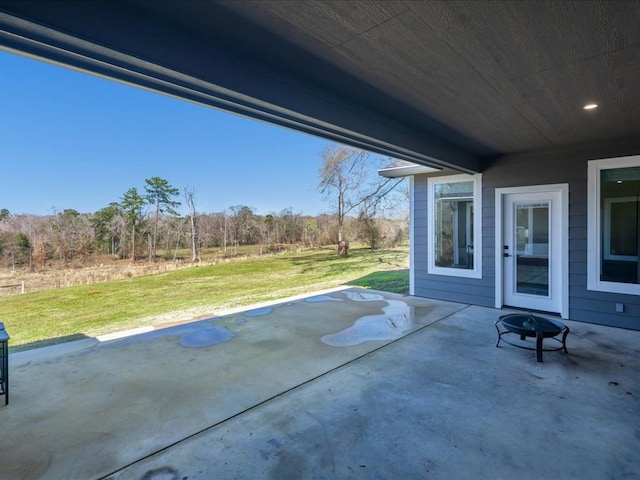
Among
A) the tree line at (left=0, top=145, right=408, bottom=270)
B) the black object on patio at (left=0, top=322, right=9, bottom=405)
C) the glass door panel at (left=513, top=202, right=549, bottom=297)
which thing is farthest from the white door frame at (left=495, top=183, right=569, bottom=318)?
the tree line at (left=0, top=145, right=408, bottom=270)

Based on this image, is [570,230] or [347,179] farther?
[347,179]

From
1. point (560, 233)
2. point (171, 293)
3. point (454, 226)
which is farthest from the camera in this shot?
point (171, 293)

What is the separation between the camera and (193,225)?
498 inches

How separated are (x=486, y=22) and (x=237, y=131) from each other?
51.6ft

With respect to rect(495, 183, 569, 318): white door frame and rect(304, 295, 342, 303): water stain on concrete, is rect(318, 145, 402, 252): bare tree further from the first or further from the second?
rect(495, 183, 569, 318): white door frame

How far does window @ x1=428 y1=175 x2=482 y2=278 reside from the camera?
5.80m

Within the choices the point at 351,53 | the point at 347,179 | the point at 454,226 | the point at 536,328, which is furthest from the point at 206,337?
the point at 347,179

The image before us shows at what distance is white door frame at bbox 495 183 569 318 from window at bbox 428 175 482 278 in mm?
311

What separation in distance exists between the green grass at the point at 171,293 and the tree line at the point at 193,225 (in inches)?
40.4

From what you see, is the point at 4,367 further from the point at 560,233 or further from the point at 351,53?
the point at 560,233

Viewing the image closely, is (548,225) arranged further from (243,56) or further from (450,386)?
(243,56)

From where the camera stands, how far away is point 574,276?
4.80 metres

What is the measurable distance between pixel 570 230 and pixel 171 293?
30.6ft

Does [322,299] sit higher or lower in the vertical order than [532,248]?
→ lower
